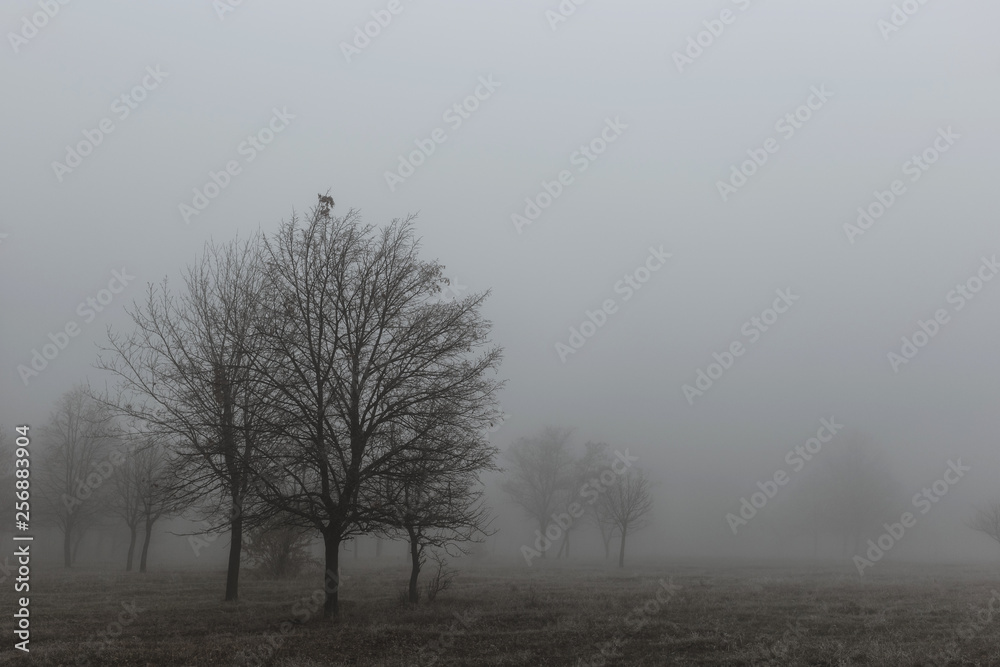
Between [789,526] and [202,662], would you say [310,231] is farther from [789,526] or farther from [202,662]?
[789,526]

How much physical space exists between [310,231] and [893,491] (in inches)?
3263

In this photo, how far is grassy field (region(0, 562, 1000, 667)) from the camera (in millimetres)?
11844

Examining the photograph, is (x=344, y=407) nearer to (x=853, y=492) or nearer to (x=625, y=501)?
(x=625, y=501)

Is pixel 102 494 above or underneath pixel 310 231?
underneath

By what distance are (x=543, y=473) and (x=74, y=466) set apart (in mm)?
38382

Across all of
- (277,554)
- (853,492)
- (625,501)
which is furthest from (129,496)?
(853,492)

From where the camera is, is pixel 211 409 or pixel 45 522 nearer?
pixel 211 409

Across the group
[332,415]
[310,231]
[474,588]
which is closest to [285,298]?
[310,231]

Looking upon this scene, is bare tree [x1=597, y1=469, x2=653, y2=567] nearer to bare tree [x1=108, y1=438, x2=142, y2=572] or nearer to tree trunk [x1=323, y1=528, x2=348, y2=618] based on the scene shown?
bare tree [x1=108, y1=438, x2=142, y2=572]

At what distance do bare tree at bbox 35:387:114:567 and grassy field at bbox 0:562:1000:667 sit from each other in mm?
19024

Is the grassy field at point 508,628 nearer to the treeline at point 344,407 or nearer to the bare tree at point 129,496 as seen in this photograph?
the treeline at point 344,407

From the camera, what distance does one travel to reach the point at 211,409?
16281mm

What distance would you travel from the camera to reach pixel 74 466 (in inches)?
1614

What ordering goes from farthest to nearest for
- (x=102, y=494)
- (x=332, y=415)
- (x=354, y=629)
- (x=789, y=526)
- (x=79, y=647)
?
(x=789, y=526), (x=102, y=494), (x=332, y=415), (x=354, y=629), (x=79, y=647)
